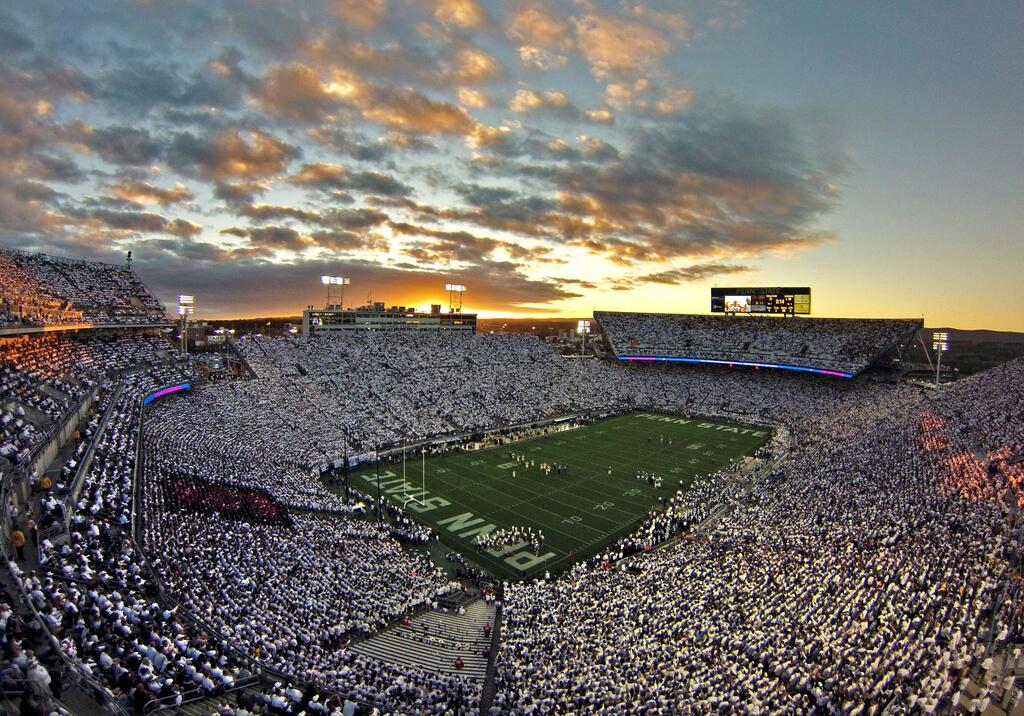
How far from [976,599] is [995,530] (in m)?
5.59

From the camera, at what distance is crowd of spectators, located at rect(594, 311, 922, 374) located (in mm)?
59250

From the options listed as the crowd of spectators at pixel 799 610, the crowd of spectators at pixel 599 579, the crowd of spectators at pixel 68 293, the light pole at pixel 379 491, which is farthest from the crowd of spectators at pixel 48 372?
the crowd of spectators at pixel 799 610

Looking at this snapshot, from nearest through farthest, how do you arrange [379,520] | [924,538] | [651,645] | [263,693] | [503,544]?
[263,693] → [651,645] → [924,538] → [503,544] → [379,520]

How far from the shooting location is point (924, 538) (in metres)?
19.6

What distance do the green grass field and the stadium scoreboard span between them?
2237 centimetres

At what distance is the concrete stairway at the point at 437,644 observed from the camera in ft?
50.1

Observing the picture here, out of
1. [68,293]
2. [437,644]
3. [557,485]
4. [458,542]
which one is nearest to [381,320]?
[68,293]

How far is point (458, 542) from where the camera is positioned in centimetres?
2567

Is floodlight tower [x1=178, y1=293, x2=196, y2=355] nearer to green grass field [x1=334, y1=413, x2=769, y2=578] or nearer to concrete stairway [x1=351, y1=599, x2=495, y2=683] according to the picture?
green grass field [x1=334, y1=413, x2=769, y2=578]

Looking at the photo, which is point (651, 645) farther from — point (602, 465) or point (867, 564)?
point (602, 465)

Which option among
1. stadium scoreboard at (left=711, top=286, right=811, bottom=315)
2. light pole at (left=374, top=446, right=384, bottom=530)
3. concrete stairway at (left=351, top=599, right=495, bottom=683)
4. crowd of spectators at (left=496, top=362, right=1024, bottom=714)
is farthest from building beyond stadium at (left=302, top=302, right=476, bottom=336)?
crowd of spectators at (left=496, top=362, right=1024, bottom=714)

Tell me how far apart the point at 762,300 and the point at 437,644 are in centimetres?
6282

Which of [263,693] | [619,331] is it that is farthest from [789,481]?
[619,331]

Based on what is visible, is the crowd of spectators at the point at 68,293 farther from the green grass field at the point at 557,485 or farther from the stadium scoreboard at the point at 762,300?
the stadium scoreboard at the point at 762,300
